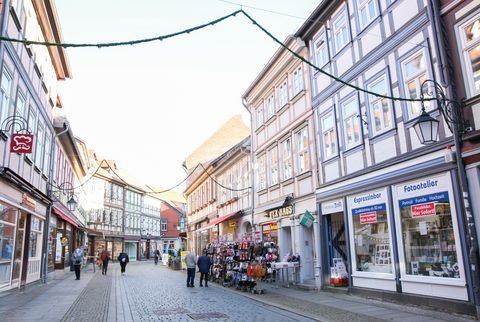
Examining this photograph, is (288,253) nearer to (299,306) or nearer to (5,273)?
(299,306)

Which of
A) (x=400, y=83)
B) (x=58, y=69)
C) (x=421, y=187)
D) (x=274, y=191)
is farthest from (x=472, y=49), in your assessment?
(x=58, y=69)

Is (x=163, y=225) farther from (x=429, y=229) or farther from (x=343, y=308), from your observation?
(x=429, y=229)

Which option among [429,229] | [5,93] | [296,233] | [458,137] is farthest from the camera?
[296,233]

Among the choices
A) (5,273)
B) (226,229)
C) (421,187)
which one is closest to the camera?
(421,187)

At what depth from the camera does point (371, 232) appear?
1246cm

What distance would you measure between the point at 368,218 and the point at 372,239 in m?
0.60

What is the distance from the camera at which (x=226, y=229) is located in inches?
1070

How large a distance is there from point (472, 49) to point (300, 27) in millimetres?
8011

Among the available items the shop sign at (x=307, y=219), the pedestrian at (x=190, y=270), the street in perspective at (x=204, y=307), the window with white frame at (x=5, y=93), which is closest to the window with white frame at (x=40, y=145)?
the window with white frame at (x=5, y=93)

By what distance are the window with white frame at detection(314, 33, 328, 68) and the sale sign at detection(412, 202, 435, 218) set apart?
678cm

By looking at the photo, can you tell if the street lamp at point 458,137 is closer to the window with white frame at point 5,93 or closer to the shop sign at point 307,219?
the shop sign at point 307,219

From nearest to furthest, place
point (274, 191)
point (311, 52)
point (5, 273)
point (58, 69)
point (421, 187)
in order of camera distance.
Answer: point (421, 187)
point (5, 273)
point (311, 52)
point (274, 191)
point (58, 69)

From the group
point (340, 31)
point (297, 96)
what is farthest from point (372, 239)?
point (297, 96)

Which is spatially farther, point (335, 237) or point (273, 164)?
point (273, 164)
